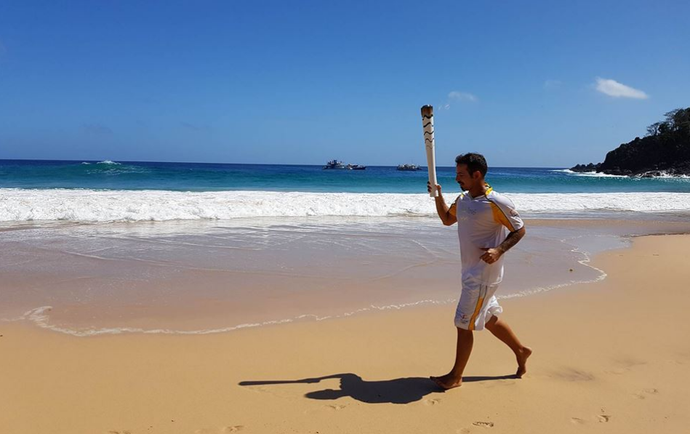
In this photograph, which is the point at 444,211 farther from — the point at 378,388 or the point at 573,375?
the point at 573,375

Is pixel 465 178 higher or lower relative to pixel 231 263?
higher

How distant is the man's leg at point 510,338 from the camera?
363 cm

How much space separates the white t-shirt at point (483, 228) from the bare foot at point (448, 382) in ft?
2.30

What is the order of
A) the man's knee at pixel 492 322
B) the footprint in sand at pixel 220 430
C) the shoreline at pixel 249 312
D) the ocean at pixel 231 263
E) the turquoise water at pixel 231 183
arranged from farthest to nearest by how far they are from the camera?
the turquoise water at pixel 231 183 → the ocean at pixel 231 263 → the shoreline at pixel 249 312 → the man's knee at pixel 492 322 → the footprint in sand at pixel 220 430

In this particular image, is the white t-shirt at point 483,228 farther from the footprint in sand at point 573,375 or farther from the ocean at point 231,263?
the ocean at point 231,263

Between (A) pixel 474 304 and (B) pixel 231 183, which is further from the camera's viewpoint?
(B) pixel 231 183

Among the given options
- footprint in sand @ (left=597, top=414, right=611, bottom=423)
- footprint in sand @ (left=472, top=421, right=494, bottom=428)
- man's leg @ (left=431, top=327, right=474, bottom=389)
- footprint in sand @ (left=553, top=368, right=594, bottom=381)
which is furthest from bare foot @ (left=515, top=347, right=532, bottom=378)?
footprint in sand @ (left=472, top=421, right=494, bottom=428)

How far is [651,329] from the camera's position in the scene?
15.7 ft

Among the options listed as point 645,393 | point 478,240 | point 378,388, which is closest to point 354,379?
point 378,388

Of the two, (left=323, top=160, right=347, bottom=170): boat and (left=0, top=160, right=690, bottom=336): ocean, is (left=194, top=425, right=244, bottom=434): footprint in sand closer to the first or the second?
(left=0, top=160, right=690, bottom=336): ocean

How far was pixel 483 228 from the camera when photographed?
3.36 meters

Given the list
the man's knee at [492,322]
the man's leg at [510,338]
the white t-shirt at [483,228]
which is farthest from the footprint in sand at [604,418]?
the white t-shirt at [483,228]

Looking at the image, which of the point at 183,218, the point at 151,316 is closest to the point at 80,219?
the point at 183,218

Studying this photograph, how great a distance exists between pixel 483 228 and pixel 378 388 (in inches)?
52.6
